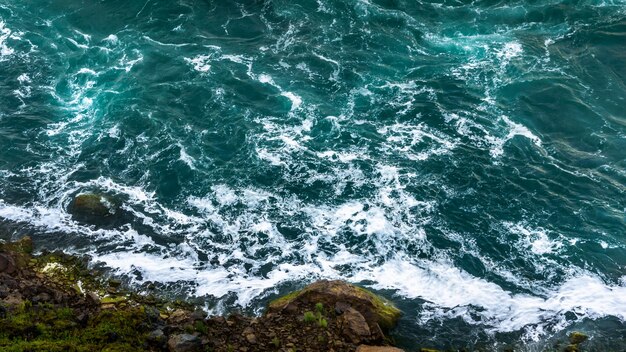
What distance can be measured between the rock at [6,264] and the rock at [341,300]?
50.1ft

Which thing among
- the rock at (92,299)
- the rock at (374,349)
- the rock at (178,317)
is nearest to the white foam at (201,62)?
the rock at (178,317)

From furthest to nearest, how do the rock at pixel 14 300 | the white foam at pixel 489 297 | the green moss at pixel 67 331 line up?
the white foam at pixel 489 297, the rock at pixel 14 300, the green moss at pixel 67 331

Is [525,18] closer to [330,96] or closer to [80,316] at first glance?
[330,96]

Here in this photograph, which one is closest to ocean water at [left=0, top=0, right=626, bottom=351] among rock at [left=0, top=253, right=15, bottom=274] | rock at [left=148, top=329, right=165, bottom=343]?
rock at [left=0, top=253, right=15, bottom=274]

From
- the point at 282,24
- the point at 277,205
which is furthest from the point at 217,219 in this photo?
the point at 282,24

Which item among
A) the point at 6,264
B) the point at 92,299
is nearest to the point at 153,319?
the point at 92,299

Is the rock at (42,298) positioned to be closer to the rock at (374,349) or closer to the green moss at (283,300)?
the green moss at (283,300)

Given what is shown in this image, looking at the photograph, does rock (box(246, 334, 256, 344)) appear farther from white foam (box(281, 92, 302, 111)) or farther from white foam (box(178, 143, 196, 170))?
white foam (box(281, 92, 302, 111))

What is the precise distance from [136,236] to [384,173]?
18741 millimetres

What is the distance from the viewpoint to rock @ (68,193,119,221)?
3906cm

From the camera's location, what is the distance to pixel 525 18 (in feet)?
191

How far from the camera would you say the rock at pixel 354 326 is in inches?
1129

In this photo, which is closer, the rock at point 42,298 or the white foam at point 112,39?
the rock at point 42,298

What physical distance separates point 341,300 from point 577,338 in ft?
46.0
